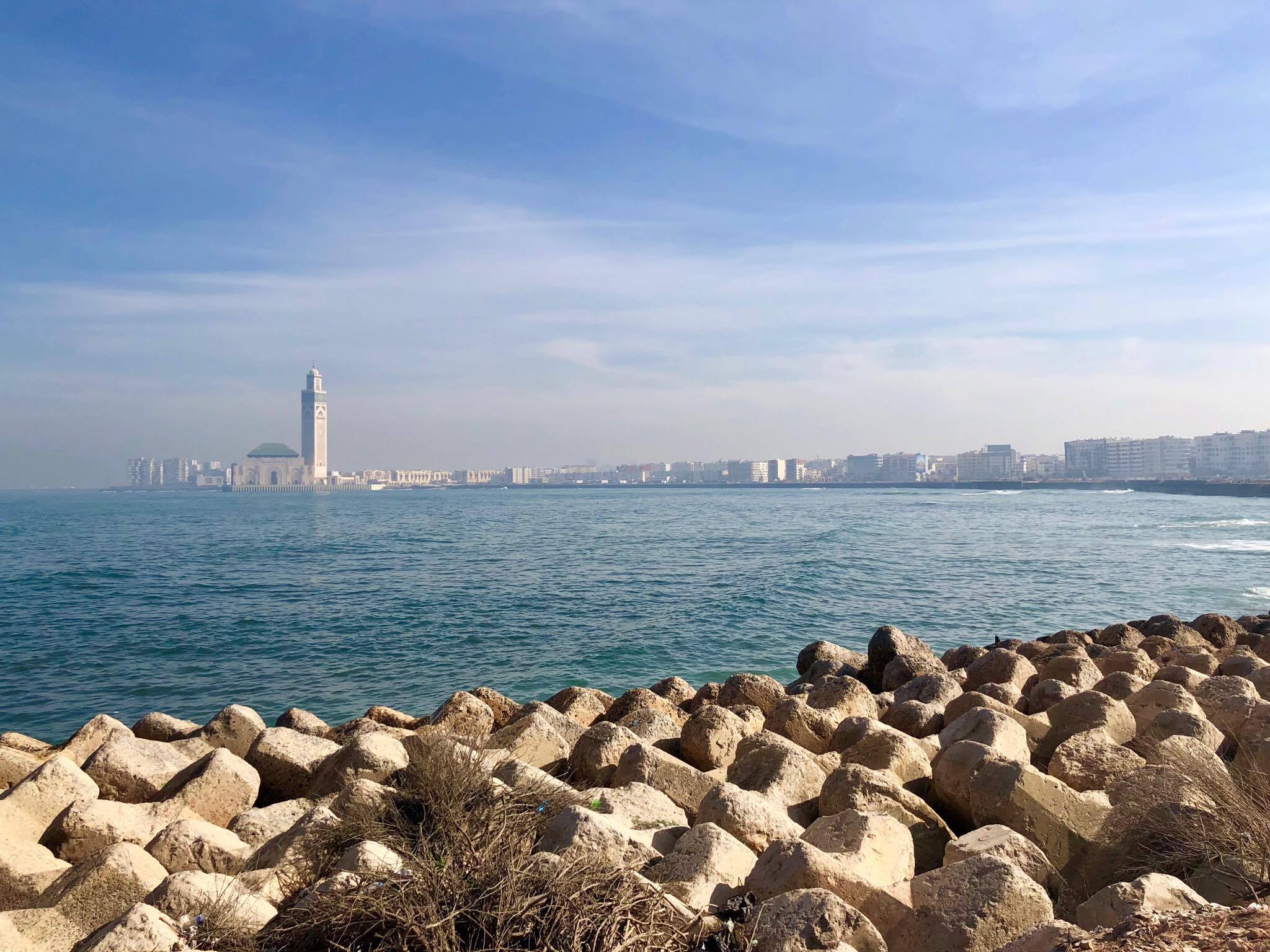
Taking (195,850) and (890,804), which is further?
(890,804)

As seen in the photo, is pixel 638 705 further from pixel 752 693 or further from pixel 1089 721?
pixel 1089 721

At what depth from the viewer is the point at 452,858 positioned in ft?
10.8

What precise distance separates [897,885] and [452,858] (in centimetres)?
179

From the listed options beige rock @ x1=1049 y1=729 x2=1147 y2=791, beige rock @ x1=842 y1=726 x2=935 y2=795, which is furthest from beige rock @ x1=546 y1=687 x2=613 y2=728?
beige rock @ x1=1049 y1=729 x2=1147 y2=791

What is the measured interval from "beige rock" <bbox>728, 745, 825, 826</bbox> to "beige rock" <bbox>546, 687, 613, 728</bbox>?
318 centimetres

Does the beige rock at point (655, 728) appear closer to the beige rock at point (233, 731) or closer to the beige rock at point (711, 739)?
the beige rock at point (711, 739)

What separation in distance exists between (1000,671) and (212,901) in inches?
308

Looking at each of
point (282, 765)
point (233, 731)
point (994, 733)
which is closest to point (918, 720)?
point (994, 733)

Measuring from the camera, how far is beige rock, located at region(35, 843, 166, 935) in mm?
3504

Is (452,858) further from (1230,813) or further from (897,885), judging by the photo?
(1230,813)

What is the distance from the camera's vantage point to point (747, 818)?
410cm

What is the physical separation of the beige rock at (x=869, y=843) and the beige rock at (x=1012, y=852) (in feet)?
0.64

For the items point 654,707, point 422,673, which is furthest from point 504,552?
point 654,707

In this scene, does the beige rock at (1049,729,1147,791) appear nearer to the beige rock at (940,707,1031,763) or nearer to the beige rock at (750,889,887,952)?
the beige rock at (940,707,1031,763)
